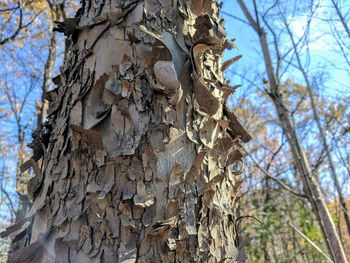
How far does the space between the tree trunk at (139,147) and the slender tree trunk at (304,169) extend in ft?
6.25

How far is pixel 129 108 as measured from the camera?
725 millimetres

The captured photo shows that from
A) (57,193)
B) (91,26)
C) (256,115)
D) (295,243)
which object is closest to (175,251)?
(57,193)

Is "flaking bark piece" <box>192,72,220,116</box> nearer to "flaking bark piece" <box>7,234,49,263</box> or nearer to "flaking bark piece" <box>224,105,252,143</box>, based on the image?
"flaking bark piece" <box>224,105,252,143</box>

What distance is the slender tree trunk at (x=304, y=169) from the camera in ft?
8.15

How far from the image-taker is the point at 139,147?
69cm

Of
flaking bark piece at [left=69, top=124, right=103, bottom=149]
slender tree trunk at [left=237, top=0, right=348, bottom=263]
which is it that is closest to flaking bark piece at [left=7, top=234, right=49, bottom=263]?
flaking bark piece at [left=69, top=124, right=103, bottom=149]

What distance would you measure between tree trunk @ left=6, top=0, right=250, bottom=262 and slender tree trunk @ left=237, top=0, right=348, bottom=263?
1.91 metres

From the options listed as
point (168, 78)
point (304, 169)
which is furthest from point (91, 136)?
point (304, 169)

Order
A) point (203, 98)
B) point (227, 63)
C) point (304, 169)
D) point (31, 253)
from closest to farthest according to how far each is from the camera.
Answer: point (31, 253) < point (203, 98) < point (227, 63) < point (304, 169)

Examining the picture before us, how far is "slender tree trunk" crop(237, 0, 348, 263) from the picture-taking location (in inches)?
97.9

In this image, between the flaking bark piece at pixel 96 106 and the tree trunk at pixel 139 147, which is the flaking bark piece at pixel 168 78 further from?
the flaking bark piece at pixel 96 106

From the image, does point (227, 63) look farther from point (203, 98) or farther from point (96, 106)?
point (96, 106)

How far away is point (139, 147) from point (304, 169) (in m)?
2.59

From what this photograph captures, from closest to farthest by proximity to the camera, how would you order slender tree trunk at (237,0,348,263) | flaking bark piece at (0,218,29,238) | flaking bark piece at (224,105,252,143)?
flaking bark piece at (0,218,29,238) → flaking bark piece at (224,105,252,143) → slender tree trunk at (237,0,348,263)
